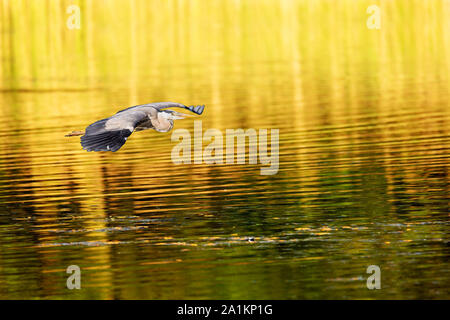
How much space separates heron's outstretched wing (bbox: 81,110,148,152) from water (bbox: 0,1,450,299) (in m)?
2.29

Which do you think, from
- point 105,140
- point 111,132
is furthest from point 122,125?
point 105,140

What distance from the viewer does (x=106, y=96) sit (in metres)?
56.0

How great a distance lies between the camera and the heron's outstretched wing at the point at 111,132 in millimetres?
Answer: 21031

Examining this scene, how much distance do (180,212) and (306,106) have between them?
22.4m

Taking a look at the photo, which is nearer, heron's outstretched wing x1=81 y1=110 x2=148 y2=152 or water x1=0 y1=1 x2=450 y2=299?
water x1=0 y1=1 x2=450 y2=299

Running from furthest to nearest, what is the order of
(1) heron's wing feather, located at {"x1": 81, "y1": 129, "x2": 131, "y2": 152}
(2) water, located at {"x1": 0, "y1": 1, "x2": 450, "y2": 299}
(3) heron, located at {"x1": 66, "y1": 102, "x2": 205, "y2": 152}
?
(3) heron, located at {"x1": 66, "y1": 102, "x2": 205, "y2": 152} < (1) heron's wing feather, located at {"x1": 81, "y1": 129, "x2": 131, "y2": 152} < (2) water, located at {"x1": 0, "y1": 1, "x2": 450, "y2": 299}

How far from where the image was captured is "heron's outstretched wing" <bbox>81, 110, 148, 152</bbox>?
2103cm

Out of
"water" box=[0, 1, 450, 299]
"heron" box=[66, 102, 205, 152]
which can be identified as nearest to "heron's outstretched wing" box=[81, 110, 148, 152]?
"heron" box=[66, 102, 205, 152]

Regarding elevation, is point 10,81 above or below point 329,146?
above

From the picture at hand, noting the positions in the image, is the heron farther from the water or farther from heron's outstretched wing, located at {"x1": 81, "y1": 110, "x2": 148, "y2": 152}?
the water
